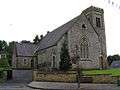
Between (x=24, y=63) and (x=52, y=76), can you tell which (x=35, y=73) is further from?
(x=24, y=63)

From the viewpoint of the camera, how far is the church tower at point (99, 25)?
169 feet

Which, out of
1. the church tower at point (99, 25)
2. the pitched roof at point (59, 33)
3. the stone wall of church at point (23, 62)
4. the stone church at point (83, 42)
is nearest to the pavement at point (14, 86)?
the stone church at point (83, 42)

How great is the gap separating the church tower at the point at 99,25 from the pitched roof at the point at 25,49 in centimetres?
1774

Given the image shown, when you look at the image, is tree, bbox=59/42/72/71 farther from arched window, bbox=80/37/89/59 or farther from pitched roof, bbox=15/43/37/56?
pitched roof, bbox=15/43/37/56

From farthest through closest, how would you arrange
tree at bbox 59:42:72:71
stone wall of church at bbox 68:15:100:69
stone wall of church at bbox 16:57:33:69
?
stone wall of church at bbox 16:57:33:69
stone wall of church at bbox 68:15:100:69
tree at bbox 59:42:72:71

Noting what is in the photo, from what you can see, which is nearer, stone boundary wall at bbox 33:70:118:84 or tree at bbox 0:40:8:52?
stone boundary wall at bbox 33:70:118:84

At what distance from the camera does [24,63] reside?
60.6 meters

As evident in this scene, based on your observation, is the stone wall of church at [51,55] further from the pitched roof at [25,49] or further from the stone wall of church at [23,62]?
the pitched roof at [25,49]

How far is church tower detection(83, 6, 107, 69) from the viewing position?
51531mm

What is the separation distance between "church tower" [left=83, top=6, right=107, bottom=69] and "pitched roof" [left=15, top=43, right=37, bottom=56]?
17739mm

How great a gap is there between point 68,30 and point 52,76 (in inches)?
644

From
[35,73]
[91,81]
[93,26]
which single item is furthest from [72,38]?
[91,81]

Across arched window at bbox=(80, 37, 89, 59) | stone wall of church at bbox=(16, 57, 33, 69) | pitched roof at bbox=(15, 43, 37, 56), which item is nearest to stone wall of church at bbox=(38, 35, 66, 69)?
arched window at bbox=(80, 37, 89, 59)

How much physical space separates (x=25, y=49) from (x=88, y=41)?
19.9 metres
